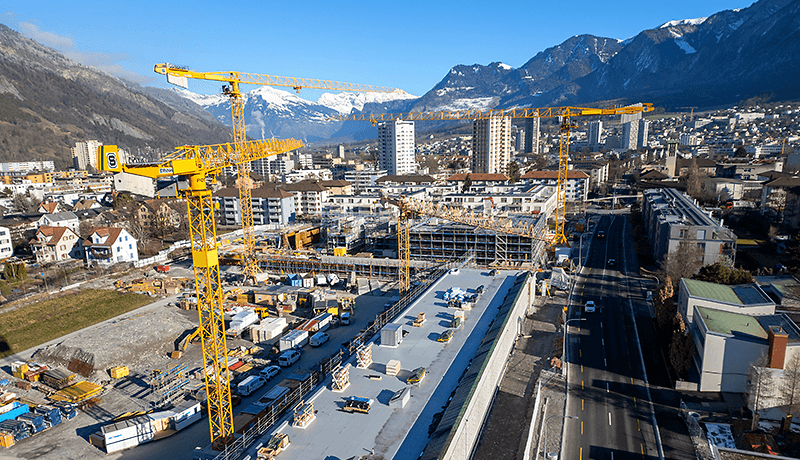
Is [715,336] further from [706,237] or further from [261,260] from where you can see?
[261,260]

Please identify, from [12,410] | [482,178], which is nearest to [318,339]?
[12,410]

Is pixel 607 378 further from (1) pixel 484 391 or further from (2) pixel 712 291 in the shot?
(2) pixel 712 291

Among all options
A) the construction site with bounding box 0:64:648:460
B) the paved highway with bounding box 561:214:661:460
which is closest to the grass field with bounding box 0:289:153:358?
the construction site with bounding box 0:64:648:460

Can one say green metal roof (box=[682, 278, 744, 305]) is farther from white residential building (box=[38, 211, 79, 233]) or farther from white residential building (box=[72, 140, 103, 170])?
white residential building (box=[72, 140, 103, 170])

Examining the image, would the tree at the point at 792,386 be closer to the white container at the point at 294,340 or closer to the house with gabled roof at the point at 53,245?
the white container at the point at 294,340

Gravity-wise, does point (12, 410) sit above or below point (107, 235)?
below

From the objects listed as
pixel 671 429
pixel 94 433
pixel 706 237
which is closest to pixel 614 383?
pixel 671 429
